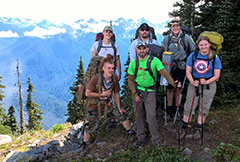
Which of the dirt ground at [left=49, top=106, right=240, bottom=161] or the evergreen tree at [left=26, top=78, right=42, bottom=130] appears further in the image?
the evergreen tree at [left=26, top=78, right=42, bottom=130]

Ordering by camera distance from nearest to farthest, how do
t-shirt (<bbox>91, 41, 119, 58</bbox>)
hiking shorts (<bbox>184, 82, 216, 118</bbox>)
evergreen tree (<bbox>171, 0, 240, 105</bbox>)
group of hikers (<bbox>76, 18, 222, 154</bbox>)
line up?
1. group of hikers (<bbox>76, 18, 222, 154</bbox>)
2. hiking shorts (<bbox>184, 82, 216, 118</bbox>)
3. t-shirt (<bbox>91, 41, 119, 58</bbox>)
4. evergreen tree (<bbox>171, 0, 240, 105</bbox>)

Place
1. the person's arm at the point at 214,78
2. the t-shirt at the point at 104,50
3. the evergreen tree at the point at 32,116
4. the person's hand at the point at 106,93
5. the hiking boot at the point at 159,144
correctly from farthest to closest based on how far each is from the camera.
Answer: the evergreen tree at the point at 32,116 < the t-shirt at the point at 104,50 < the person's hand at the point at 106,93 < the hiking boot at the point at 159,144 < the person's arm at the point at 214,78

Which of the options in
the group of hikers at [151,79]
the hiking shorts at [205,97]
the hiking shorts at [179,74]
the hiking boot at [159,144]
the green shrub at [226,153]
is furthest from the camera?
the hiking shorts at [179,74]

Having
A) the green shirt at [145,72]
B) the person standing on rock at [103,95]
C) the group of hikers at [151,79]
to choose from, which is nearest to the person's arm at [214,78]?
the group of hikers at [151,79]

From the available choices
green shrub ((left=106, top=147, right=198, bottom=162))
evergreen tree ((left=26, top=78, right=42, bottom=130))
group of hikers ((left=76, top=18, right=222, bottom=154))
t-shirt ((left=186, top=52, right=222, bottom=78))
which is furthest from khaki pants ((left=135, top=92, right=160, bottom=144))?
evergreen tree ((left=26, top=78, right=42, bottom=130))

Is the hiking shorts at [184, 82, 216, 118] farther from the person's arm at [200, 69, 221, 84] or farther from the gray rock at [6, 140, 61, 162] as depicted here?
the gray rock at [6, 140, 61, 162]

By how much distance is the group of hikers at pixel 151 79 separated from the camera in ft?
17.5

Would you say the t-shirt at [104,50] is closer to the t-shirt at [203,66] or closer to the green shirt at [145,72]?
the green shirt at [145,72]

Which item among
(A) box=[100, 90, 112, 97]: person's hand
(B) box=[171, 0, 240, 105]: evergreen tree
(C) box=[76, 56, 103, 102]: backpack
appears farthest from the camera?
(B) box=[171, 0, 240, 105]: evergreen tree

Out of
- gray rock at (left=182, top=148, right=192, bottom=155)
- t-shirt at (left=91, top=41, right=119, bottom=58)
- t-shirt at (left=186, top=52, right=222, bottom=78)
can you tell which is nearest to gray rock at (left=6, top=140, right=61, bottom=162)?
t-shirt at (left=91, top=41, right=119, bottom=58)

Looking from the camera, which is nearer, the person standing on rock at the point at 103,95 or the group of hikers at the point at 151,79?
the group of hikers at the point at 151,79

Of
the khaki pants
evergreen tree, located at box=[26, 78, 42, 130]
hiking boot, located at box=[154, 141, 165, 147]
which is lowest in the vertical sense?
evergreen tree, located at box=[26, 78, 42, 130]

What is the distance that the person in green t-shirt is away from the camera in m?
5.36

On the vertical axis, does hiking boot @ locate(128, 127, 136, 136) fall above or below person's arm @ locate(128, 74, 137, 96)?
below
